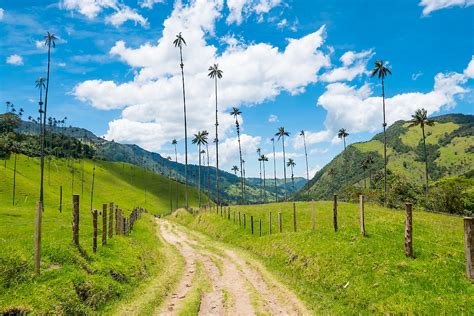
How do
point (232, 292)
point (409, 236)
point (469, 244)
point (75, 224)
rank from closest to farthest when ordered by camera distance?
point (469, 244), point (409, 236), point (75, 224), point (232, 292)

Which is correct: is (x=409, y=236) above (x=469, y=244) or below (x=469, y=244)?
below

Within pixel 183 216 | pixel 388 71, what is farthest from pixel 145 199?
pixel 388 71

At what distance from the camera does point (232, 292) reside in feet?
56.2

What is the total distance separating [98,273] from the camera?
16188 millimetres

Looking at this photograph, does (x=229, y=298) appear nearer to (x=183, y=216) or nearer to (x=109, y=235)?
(x=109, y=235)

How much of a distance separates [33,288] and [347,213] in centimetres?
4704

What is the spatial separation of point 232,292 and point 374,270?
6803mm

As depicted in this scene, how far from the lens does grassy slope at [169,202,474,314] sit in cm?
1271

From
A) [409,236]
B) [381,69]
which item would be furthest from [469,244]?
[381,69]

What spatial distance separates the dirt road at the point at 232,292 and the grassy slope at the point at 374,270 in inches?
42.8

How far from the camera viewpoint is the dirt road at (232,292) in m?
14.4

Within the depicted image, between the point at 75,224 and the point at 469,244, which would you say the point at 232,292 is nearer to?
the point at 75,224

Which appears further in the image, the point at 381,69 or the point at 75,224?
the point at 381,69

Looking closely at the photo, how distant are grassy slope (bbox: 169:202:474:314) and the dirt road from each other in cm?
109
